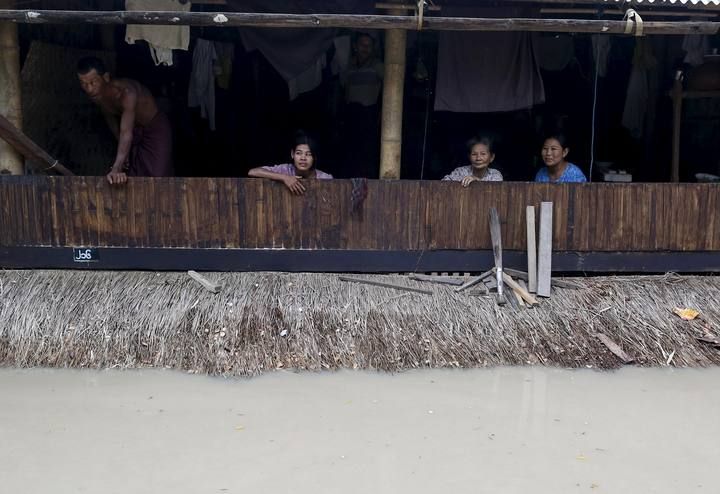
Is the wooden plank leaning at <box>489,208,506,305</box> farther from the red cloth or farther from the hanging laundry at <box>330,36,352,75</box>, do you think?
the red cloth

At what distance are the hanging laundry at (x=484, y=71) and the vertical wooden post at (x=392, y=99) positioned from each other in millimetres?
721

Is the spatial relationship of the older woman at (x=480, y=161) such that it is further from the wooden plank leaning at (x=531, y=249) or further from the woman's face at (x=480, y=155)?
the wooden plank leaning at (x=531, y=249)

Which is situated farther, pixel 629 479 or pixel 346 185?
pixel 346 185

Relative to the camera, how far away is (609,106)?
351 inches

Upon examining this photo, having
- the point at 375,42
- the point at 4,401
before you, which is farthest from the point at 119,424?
the point at 375,42

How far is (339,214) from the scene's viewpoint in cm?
567

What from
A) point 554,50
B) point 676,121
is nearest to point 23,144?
point 554,50

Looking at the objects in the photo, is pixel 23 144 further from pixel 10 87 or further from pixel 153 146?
pixel 153 146

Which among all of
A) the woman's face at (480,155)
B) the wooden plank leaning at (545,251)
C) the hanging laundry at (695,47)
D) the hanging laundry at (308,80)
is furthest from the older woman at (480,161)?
the hanging laundry at (695,47)

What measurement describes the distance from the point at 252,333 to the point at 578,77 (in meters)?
5.57

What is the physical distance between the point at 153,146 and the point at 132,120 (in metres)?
0.62

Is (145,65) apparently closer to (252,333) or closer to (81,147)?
(81,147)

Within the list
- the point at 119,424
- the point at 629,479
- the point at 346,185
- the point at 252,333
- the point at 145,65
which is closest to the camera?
the point at 629,479

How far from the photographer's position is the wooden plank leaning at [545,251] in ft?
18.2
